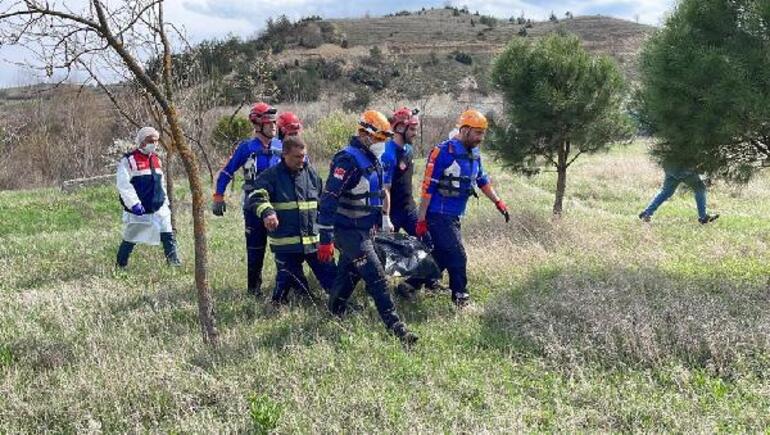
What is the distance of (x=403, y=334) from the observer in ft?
17.4

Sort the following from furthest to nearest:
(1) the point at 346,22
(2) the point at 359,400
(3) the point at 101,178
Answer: (1) the point at 346,22 → (3) the point at 101,178 → (2) the point at 359,400

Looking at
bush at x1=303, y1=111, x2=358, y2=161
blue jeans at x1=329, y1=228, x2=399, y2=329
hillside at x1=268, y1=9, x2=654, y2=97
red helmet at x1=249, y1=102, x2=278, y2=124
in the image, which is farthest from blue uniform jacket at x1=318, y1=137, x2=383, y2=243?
hillside at x1=268, y1=9, x2=654, y2=97

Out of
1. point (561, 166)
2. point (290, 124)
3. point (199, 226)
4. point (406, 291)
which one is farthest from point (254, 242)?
point (561, 166)

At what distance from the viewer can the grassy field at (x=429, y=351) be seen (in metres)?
4.04

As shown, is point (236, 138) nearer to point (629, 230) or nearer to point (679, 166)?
point (629, 230)

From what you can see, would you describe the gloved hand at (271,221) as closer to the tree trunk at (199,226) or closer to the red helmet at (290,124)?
the tree trunk at (199,226)

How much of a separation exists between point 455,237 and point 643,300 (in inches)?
71.3

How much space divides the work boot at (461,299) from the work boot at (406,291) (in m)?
0.49

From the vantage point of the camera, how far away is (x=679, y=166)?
6.86 m

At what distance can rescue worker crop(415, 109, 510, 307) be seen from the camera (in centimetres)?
646

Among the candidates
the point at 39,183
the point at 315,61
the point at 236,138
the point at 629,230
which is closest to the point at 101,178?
the point at 236,138

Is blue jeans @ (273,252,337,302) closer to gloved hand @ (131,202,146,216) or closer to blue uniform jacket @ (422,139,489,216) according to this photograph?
blue uniform jacket @ (422,139,489,216)

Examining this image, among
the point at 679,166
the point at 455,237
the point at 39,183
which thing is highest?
the point at 679,166

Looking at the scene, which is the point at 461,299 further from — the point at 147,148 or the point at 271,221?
the point at 147,148
